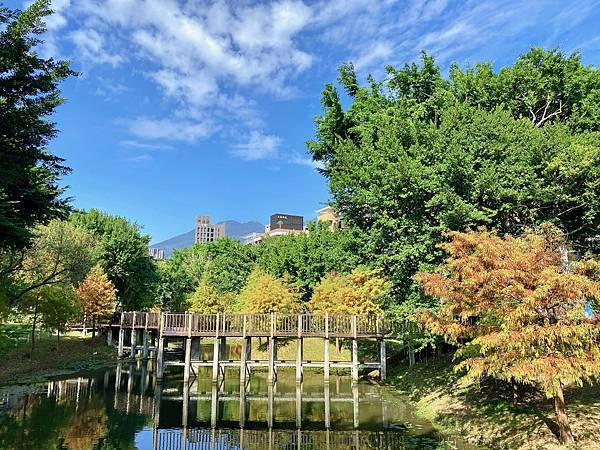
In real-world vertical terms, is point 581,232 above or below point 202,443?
above

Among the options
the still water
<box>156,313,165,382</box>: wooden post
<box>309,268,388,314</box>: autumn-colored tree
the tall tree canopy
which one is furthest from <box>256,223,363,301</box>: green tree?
the tall tree canopy

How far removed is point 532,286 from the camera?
1135cm

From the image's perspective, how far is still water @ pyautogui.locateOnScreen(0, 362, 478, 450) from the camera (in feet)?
46.6

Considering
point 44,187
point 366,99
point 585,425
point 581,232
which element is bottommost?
point 585,425

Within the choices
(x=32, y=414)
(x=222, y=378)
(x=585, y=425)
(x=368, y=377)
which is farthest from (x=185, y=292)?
(x=585, y=425)

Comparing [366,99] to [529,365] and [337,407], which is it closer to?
[337,407]

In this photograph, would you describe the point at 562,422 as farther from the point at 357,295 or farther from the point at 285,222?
the point at 285,222

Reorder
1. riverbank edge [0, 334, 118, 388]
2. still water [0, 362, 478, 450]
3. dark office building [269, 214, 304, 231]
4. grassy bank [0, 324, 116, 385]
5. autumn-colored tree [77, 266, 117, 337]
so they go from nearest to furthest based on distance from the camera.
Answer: still water [0, 362, 478, 450], riverbank edge [0, 334, 118, 388], grassy bank [0, 324, 116, 385], autumn-colored tree [77, 266, 117, 337], dark office building [269, 214, 304, 231]

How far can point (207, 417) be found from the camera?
715 inches

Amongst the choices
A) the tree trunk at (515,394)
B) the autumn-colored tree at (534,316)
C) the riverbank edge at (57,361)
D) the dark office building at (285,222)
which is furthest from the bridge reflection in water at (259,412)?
the dark office building at (285,222)

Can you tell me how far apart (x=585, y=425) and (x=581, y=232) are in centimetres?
1135

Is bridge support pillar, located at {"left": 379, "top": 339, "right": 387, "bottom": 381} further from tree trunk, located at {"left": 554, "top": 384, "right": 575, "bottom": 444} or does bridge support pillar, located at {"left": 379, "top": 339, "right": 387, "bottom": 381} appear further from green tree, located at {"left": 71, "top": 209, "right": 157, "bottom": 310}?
green tree, located at {"left": 71, "top": 209, "right": 157, "bottom": 310}

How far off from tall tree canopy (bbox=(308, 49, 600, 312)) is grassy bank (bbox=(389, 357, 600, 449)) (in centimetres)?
385

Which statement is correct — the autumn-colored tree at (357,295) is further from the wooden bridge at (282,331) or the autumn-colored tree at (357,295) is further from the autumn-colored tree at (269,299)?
the autumn-colored tree at (269,299)
